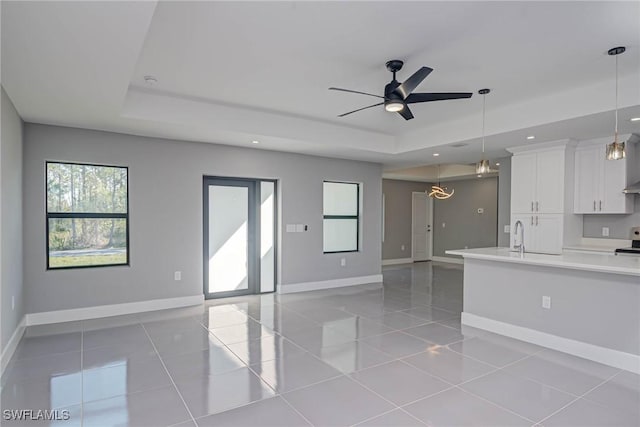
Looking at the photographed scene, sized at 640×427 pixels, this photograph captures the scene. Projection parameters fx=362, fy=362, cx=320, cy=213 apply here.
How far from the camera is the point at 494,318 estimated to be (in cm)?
421

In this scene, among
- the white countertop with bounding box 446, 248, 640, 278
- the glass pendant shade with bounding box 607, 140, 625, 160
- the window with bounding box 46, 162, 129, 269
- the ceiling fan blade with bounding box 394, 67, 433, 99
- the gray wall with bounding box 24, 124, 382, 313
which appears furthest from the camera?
the window with bounding box 46, 162, 129, 269

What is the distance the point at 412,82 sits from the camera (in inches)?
116

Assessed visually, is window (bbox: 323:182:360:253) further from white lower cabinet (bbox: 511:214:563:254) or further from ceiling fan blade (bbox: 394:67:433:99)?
ceiling fan blade (bbox: 394:67:433:99)

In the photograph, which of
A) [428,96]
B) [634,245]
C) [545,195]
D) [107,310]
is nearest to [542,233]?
[545,195]

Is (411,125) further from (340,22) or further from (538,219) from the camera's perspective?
(340,22)

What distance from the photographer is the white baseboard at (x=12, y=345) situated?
3041 mm

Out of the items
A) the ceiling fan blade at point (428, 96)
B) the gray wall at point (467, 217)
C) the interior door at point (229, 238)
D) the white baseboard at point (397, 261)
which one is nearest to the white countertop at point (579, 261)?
the ceiling fan blade at point (428, 96)

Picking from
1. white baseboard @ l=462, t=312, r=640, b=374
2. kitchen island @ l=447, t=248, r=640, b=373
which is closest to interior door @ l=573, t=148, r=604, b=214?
kitchen island @ l=447, t=248, r=640, b=373

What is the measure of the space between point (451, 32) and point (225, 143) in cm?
367

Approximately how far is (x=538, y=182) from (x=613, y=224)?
47.0 inches

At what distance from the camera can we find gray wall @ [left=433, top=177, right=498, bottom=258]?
364 inches

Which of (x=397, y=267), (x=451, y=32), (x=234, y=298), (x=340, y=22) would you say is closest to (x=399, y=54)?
(x=451, y=32)

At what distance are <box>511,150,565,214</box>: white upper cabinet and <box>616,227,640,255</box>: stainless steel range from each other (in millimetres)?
874

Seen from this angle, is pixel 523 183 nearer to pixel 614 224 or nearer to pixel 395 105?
pixel 614 224
